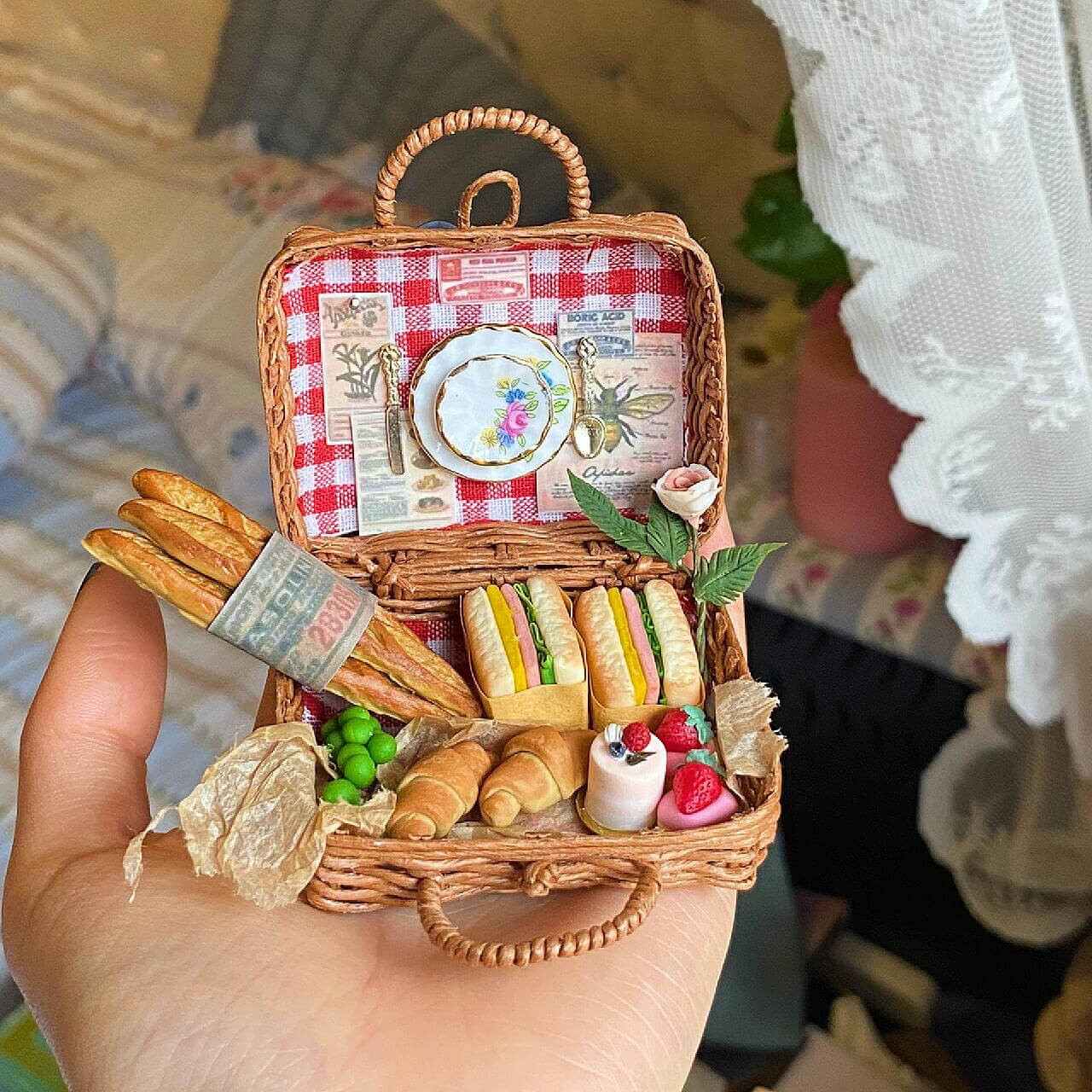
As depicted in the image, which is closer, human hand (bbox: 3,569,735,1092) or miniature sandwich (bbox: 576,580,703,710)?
human hand (bbox: 3,569,735,1092)

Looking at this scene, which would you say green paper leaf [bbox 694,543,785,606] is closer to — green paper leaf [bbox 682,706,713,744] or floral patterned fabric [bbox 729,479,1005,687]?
green paper leaf [bbox 682,706,713,744]

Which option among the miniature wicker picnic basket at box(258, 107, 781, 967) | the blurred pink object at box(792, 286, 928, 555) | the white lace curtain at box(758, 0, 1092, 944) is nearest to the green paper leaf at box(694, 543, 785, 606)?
the miniature wicker picnic basket at box(258, 107, 781, 967)

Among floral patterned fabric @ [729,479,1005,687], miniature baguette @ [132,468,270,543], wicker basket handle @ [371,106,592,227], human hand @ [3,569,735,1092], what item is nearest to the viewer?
human hand @ [3,569,735,1092]

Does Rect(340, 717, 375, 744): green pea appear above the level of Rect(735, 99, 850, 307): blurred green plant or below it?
below

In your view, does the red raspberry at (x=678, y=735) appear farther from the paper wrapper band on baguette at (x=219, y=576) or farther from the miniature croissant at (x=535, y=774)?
the paper wrapper band on baguette at (x=219, y=576)

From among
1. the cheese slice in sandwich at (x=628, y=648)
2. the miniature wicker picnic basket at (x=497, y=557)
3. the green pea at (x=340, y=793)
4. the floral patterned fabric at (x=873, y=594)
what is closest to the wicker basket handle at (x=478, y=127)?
the miniature wicker picnic basket at (x=497, y=557)
